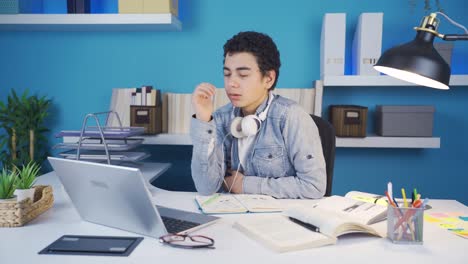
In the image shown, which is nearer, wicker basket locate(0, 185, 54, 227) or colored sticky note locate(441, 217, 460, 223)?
wicker basket locate(0, 185, 54, 227)

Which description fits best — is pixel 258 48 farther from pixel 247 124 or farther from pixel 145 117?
pixel 145 117

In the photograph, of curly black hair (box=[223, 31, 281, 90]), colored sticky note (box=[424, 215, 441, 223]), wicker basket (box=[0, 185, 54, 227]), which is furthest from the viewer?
curly black hair (box=[223, 31, 281, 90])

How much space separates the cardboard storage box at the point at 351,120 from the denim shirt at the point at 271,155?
2.67ft

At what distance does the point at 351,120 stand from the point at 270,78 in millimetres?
870

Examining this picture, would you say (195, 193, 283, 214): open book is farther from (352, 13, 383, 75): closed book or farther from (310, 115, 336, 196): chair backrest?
(352, 13, 383, 75): closed book

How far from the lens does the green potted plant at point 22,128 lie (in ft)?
8.76

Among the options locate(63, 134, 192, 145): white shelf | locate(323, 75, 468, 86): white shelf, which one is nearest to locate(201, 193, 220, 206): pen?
locate(63, 134, 192, 145): white shelf

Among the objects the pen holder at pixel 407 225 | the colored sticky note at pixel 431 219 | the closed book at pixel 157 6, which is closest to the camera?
the pen holder at pixel 407 225

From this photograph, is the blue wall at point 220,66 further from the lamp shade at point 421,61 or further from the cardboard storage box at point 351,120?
the lamp shade at point 421,61

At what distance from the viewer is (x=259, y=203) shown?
4.54 feet

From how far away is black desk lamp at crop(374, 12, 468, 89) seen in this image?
112 cm

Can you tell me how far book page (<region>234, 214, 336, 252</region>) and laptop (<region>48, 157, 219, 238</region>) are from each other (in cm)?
12

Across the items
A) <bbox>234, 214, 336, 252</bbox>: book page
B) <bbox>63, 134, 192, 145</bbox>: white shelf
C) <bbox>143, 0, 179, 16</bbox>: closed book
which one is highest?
<bbox>143, 0, 179, 16</bbox>: closed book

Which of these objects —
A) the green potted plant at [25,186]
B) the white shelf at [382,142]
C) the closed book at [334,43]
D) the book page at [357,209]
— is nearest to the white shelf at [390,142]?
the white shelf at [382,142]
